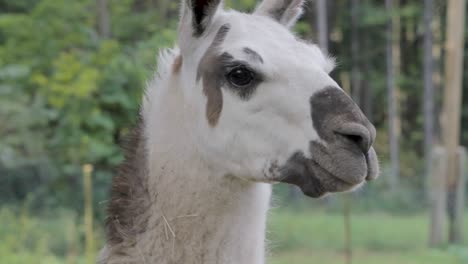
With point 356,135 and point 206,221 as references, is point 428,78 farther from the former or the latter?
point 356,135

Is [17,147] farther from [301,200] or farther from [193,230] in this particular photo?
[193,230]

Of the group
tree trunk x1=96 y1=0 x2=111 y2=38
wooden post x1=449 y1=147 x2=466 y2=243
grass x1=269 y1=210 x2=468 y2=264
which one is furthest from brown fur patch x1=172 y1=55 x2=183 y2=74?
tree trunk x1=96 y1=0 x2=111 y2=38

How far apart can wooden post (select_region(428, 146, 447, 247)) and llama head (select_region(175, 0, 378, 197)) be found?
36.1 ft

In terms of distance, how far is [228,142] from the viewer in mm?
3611

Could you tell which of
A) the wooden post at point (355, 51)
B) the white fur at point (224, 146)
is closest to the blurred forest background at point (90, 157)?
the white fur at point (224, 146)

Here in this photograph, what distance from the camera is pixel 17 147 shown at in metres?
14.2

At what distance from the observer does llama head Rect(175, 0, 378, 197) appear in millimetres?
3307

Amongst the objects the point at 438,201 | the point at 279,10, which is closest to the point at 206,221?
the point at 279,10

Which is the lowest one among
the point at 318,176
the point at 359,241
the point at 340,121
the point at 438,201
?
the point at 359,241

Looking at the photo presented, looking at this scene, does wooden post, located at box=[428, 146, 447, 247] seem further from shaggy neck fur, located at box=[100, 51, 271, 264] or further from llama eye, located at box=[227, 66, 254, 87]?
llama eye, located at box=[227, 66, 254, 87]

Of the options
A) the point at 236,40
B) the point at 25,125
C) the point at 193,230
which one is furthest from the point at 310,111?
the point at 25,125

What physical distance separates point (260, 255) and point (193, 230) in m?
0.36

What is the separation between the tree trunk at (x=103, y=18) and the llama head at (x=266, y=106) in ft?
47.4

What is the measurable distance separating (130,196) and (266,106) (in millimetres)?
852
